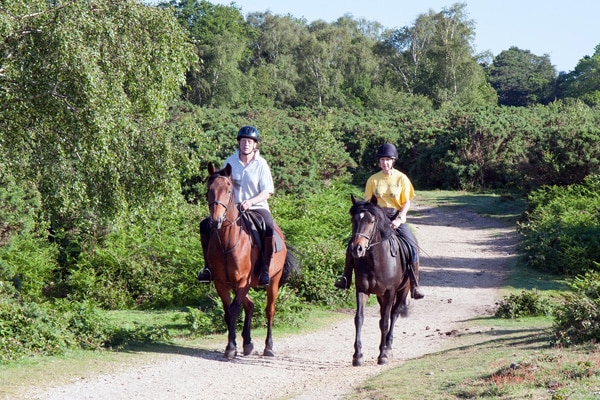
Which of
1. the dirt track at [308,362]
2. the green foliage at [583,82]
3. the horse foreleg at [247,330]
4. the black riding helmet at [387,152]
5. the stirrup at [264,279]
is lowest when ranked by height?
the dirt track at [308,362]

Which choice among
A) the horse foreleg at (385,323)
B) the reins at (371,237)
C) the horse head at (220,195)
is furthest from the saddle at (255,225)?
the horse foreleg at (385,323)

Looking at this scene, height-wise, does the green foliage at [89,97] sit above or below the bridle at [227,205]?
above

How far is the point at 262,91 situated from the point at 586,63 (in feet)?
143

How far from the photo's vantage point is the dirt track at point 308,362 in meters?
9.39

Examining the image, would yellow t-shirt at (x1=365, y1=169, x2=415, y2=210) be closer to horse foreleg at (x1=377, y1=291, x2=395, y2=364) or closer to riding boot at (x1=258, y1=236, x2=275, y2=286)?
horse foreleg at (x1=377, y1=291, x2=395, y2=364)

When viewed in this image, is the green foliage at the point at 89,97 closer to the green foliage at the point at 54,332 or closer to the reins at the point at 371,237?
the green foliage at the point at 54,332

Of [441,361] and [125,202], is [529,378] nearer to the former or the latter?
[441,361]

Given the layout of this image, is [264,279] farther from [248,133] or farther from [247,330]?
[248,133]

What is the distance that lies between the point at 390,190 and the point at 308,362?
2581 mm

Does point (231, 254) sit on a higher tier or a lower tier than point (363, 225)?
lower

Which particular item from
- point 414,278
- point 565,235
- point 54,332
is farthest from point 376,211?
point 565,235

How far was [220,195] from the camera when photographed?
10.5 meters

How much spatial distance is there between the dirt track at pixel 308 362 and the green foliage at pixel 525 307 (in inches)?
33.4

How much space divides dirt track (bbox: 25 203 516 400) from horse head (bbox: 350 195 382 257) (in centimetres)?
157
